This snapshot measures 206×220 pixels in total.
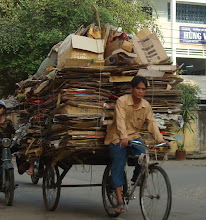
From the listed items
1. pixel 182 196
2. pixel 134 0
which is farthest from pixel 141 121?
pixel 134 0

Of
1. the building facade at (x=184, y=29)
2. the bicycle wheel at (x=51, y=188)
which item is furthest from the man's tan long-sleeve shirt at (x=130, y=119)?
the building facade at (x=184, y=29)

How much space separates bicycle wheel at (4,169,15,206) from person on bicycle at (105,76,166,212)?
2.23 m

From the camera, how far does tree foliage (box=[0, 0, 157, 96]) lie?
2073 cm

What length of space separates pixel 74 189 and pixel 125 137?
460 cm

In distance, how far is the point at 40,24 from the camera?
21.5m

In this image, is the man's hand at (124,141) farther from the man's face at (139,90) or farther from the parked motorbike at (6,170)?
the parked motorbike at (6,170)

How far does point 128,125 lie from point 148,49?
1.36 m

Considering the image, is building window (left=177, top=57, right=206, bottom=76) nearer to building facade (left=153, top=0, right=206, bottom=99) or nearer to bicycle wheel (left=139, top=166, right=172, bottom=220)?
building facade (left=153, top=0, right=206, bottom=99)

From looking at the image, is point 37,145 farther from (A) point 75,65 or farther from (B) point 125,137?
(B) point 125,137

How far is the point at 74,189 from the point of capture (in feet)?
33.6

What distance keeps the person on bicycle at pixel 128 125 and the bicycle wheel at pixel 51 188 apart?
1206 millimetres

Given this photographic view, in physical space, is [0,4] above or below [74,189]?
above

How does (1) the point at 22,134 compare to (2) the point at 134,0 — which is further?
(2) the point at 134,0

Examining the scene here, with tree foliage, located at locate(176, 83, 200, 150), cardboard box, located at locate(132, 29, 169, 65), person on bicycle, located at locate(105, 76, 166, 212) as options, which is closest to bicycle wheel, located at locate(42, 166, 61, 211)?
person on bicycle, located at locate(105, 76, 166, 212)
